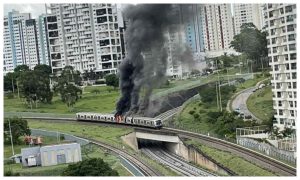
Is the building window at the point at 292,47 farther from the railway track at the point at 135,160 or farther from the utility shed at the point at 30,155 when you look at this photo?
the utility shed at the point at 30,155

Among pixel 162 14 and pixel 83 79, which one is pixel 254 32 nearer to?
pixel 162 14

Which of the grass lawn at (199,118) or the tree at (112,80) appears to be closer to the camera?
the grass lawn at (199,118)

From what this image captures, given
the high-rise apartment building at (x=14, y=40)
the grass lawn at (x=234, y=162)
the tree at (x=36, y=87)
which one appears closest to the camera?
the grass lawn at (x=234, y=162)

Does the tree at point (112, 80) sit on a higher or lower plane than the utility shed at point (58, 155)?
higher

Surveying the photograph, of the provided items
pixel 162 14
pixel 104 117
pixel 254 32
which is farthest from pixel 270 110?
pixel 104 117

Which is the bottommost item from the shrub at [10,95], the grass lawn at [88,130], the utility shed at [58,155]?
the utility shed at [58,155]

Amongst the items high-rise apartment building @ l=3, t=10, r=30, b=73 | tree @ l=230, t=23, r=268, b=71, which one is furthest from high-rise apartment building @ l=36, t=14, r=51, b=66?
tree @ l=230, t=23, r=268, b=71

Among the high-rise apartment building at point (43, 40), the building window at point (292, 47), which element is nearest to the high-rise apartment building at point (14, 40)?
the high-rise apartment building at point (43, 40)
